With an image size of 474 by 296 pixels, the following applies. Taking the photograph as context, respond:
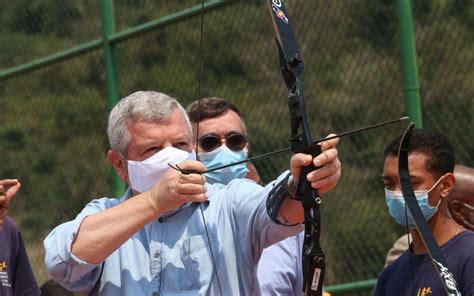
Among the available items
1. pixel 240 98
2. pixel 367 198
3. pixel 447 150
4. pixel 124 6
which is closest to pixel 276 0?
pixel 447 150

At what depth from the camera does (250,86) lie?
23.4ft

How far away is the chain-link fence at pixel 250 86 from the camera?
6145 millimetres

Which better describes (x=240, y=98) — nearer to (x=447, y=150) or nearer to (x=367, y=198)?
(x=367, y=198)

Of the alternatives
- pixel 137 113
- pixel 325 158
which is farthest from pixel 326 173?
pixel 137 113

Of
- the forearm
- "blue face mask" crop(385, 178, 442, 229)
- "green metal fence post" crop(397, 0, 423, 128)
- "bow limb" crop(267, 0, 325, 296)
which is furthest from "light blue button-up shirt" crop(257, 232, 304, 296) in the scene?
"green metal fence post" crop(397, 0, 423, 128)

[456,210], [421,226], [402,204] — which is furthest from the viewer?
[456,210]

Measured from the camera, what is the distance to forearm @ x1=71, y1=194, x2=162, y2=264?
3.75 m

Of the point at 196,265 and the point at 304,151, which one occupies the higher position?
the point at 304,151

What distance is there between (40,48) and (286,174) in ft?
17.9

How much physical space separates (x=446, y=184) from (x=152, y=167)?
4.00ft

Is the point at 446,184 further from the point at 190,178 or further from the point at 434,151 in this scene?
the point at 190,178

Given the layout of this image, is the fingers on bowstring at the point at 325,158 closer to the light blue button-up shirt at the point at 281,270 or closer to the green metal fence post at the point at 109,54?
the light blue button-up shirt at the point at 281,270

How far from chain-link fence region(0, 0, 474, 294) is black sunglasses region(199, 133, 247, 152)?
32cm

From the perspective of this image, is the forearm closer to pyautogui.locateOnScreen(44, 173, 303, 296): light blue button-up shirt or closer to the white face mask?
pyautogui.locateOnScreen(44, 173, 303, 296): light blue button-up shirt
